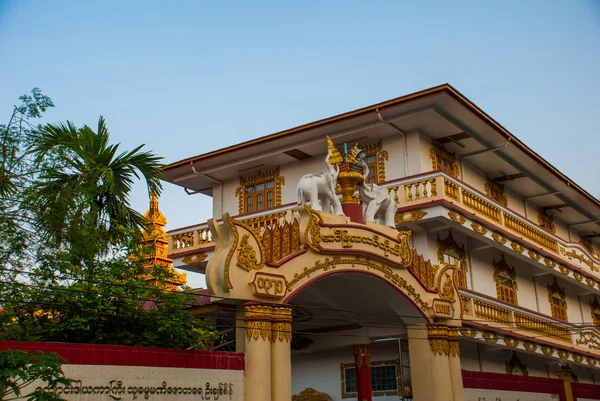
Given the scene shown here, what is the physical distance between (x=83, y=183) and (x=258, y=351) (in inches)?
207

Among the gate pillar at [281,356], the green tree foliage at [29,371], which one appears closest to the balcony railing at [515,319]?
the gate pillar at [281,356]

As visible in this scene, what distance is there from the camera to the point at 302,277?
47.8 feet

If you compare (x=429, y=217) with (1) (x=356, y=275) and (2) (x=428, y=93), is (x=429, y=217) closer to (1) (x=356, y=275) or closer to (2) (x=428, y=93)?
(2) (x=428, y=93)

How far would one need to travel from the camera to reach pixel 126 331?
43.4 feet

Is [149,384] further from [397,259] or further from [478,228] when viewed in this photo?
[478,228]

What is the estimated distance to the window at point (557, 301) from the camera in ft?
96.0

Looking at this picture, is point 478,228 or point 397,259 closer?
point 397,259

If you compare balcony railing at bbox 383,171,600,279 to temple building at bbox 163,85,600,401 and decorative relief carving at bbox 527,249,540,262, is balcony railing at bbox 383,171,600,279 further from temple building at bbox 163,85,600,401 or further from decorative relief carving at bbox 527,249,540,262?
decorative relief carving at bbox 527,249,540,262

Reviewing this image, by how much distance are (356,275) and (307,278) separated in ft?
5.40

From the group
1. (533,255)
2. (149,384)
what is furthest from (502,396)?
(149,384)

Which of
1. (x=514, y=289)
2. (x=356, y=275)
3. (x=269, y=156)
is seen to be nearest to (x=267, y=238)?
(x=356, y=275)

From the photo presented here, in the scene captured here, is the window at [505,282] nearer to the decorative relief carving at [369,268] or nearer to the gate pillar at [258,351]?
the decorative relief carving at [369,268]

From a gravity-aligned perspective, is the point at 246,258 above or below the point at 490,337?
above

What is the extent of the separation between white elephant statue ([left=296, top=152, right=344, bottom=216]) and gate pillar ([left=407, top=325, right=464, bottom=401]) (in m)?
3.82
